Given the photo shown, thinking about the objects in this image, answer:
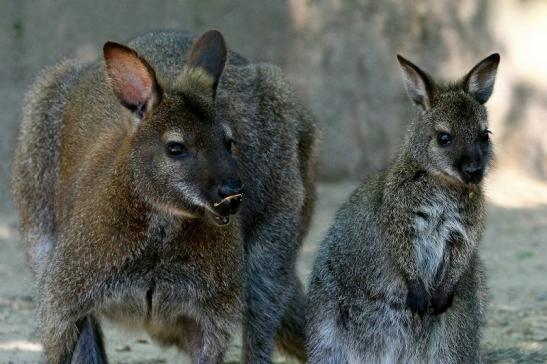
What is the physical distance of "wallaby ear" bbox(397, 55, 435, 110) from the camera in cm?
685

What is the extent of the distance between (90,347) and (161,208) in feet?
4.38

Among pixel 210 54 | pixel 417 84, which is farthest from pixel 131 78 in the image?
pixel 417 84

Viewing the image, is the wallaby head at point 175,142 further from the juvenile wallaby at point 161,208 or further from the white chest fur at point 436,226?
the white chest fur at point 436,226

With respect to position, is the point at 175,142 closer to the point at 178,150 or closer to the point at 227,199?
the point at 178,150

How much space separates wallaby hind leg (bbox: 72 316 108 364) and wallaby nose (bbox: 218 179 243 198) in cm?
140

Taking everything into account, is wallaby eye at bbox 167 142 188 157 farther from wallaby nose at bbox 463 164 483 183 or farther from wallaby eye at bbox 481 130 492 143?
wallaby eye at bbox 481 130 492 143

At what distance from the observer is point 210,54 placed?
21.8 feet

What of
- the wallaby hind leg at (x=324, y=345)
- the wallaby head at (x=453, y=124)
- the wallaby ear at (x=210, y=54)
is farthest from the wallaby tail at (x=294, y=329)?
the wallaby ear at (x=210, y=54)

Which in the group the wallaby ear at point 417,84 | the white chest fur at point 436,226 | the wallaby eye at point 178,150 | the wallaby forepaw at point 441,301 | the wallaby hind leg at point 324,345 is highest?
the wallaby ear at point 417,84

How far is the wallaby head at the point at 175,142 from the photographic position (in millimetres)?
5859

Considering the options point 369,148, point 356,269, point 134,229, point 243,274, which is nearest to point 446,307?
point 356,269

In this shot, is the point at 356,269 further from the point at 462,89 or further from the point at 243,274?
the point at 462,89

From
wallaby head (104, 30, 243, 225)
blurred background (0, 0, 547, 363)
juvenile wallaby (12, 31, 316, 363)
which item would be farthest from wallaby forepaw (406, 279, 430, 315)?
blurred background (0, 0, 547, 363)

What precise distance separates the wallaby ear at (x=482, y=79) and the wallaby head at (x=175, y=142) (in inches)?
60.4
